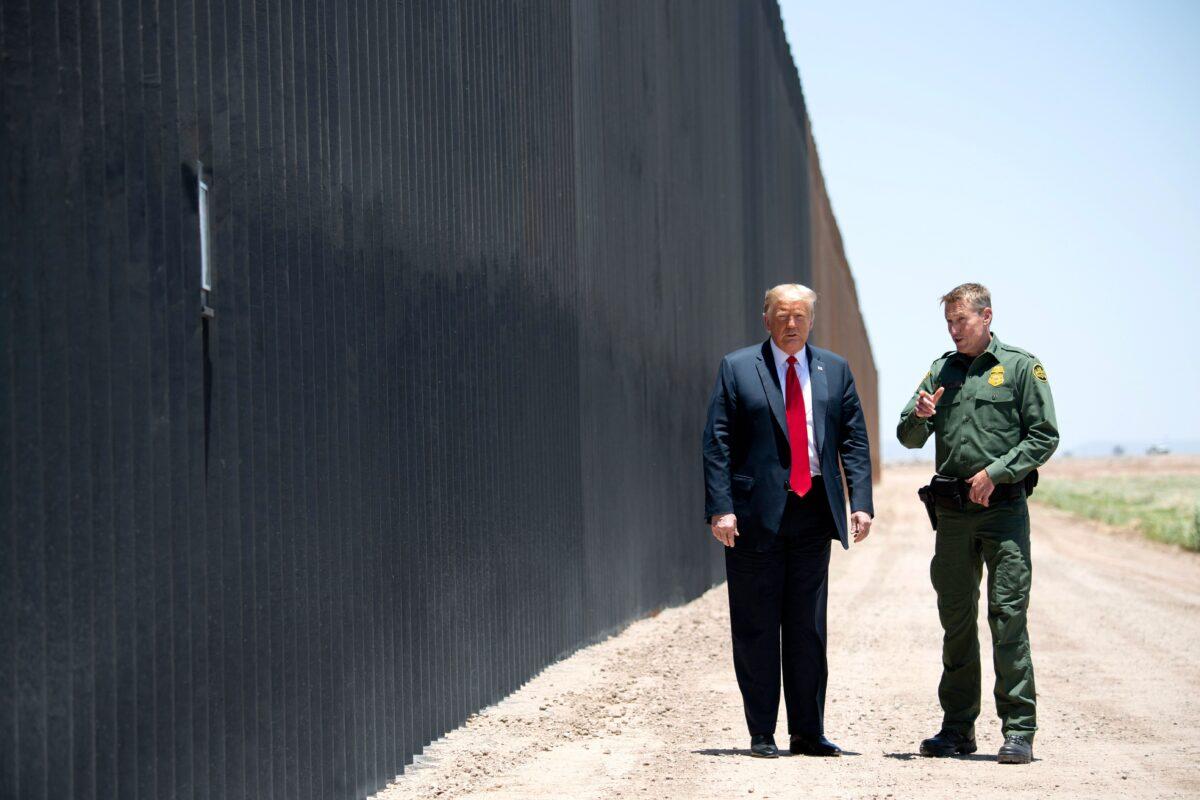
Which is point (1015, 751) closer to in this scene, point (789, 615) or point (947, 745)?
point (947, 745)

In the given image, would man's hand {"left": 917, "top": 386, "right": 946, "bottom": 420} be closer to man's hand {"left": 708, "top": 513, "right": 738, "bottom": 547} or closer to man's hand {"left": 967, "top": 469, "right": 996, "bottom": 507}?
man's hand {"left": 967, "top": 469, "right": 996, "bottom": 507}

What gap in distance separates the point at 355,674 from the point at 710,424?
6.39 feet

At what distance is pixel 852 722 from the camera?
7836 millimetres

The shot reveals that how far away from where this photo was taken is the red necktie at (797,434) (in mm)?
6562

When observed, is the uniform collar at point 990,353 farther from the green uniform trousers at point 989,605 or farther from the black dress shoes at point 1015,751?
the black dress shoes at point 1015,751

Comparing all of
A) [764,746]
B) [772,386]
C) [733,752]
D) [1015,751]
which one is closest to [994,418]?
[772,386]

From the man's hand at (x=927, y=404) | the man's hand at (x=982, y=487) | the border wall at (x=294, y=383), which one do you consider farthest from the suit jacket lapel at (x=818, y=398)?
the border wall at (x=294, y=383)

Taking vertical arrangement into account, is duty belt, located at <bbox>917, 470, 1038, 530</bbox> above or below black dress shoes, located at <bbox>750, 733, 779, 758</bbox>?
above

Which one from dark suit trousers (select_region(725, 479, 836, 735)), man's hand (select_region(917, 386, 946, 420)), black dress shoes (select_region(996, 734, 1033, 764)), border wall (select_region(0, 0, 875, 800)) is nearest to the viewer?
border wall (select_region(0, 0, 875, 800))

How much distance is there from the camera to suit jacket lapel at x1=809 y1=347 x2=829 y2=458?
21.7 ft

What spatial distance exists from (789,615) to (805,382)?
1020mm

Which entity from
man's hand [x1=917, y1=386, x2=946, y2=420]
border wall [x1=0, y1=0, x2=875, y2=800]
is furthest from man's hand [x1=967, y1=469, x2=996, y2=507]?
border wall [x1=0, y1=0, x2=875, y2=800]

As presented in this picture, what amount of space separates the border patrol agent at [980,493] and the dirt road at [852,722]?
0.27 m

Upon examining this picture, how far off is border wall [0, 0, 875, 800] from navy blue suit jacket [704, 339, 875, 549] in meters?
1.30
